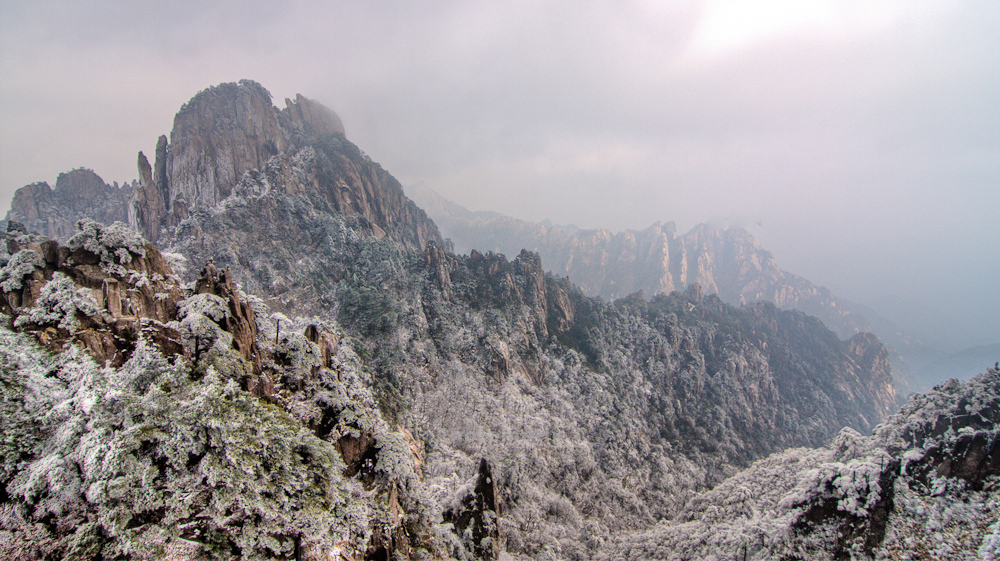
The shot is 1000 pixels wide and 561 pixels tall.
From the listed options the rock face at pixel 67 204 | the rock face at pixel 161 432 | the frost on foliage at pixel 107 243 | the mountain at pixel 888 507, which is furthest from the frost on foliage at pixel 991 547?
the rock face at pixel 67 204

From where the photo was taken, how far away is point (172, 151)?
96.6 meters

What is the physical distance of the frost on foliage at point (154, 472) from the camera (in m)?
16.1

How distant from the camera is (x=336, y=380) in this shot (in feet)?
121

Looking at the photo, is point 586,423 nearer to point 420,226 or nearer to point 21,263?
point 21,263

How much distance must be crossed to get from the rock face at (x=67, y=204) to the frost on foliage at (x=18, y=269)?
11644 cm

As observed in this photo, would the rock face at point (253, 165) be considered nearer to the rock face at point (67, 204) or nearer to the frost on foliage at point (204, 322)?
the rock face at point (67, 204)

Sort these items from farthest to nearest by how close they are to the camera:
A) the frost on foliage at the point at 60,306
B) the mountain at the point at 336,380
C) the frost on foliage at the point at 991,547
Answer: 1. the frost on foliage at the point at 991,547
2. the frost on foliage at the point at 60,306
3. the mountain at the point at 336,380

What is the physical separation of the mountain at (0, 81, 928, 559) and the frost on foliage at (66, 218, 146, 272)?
0.25 meters

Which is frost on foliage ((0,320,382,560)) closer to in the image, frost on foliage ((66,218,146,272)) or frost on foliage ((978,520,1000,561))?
frost on foliage ((66,218,146,272))

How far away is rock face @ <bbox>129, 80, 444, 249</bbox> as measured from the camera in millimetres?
91500

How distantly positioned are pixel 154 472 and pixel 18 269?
1796cm

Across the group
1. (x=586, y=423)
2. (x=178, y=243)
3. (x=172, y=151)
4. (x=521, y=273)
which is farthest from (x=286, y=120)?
(x=586, y=423)

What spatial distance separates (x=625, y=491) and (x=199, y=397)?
81095mm

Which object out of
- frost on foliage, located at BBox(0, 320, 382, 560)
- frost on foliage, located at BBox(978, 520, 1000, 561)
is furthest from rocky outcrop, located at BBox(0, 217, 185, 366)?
frost on foliage, located at BBox(978, 520, 1000, 561)
